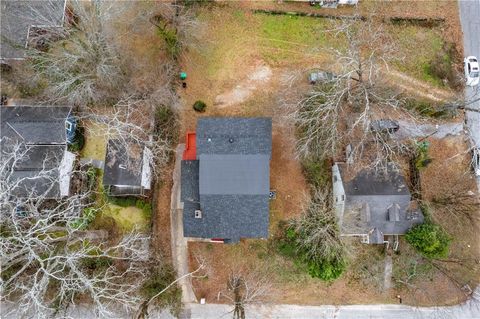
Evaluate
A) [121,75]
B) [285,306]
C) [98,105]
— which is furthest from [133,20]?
[285,306]

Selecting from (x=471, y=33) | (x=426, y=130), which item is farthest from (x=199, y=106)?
(x=471, y=33)

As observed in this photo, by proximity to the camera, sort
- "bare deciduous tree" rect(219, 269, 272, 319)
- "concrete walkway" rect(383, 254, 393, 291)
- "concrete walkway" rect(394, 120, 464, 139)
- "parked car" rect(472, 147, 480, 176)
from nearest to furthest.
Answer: "bare deciduous tree" rect(219, 269, 272, 319), "concrete walkway" rect(383, 254, 393, 291), "parked car" rect(472, 147, 480, 176), "concrete walkway" rect(394, 120, 464, 139)

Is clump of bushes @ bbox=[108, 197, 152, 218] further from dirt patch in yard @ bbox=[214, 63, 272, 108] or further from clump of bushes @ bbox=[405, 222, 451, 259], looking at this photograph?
clump of bushes @ bbox=[405, 222, 451, 259]

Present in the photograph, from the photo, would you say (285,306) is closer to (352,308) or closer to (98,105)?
(352,308)

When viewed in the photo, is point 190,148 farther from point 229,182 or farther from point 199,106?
point 229,182

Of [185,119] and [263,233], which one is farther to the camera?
[185,119]

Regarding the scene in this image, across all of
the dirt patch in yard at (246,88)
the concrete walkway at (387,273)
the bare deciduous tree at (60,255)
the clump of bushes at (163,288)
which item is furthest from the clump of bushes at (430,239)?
the bare deciduous tree at (60,255)

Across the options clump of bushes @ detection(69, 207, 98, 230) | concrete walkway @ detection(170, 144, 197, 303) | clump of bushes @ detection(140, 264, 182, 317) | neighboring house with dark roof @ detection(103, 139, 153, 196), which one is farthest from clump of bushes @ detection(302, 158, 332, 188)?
clump of bushes @ detection(69, 207, 98, 230)
